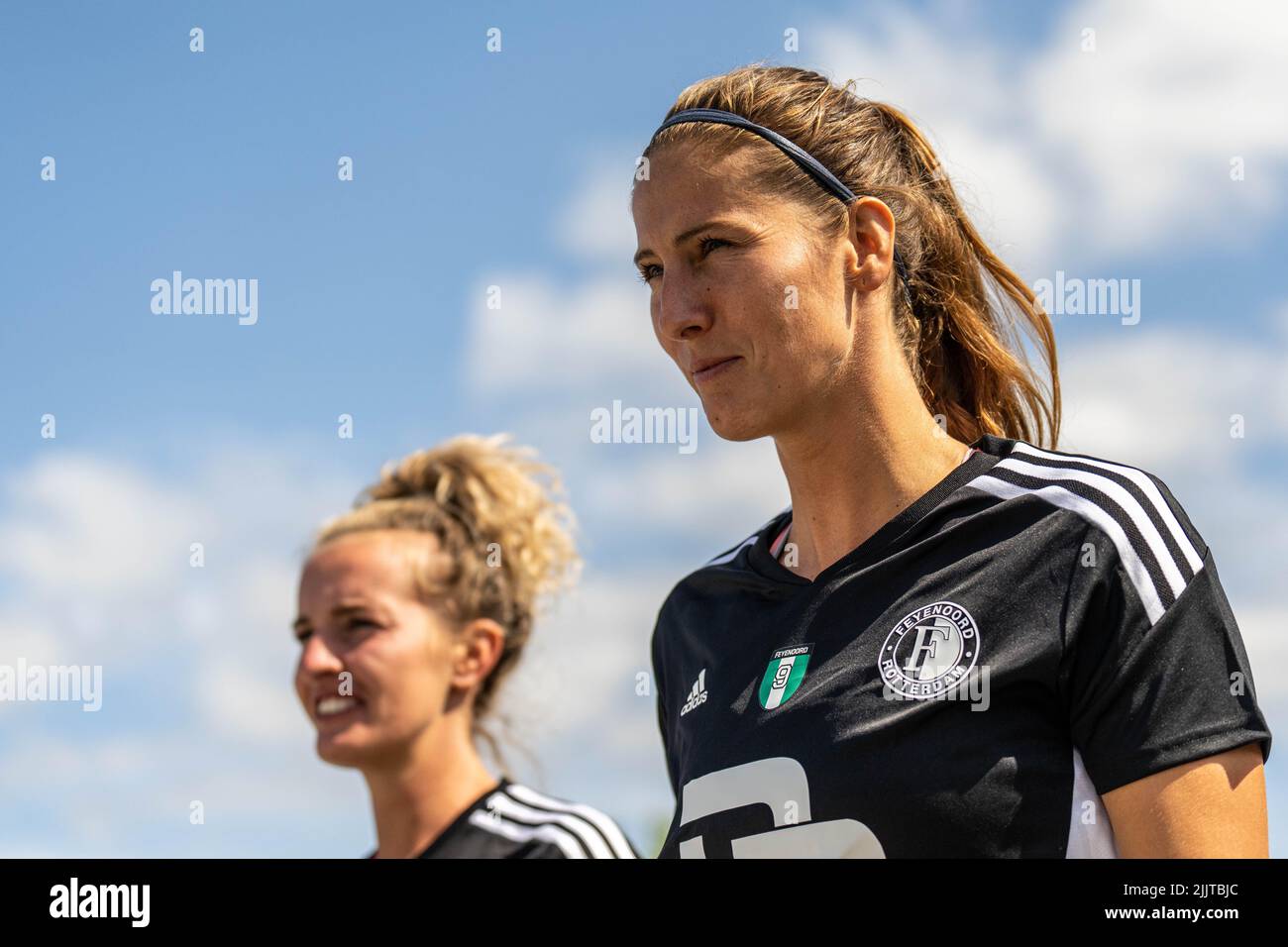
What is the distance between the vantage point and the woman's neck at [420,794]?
4.25 meters

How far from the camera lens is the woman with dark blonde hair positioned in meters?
2.54

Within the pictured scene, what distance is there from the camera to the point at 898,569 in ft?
9.47

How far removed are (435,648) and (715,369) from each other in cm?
197

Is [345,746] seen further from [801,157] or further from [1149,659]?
[1149,659]

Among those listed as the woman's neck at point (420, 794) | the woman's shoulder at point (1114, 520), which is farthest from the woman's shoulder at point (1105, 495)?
the woman's neck at point (420, 794)

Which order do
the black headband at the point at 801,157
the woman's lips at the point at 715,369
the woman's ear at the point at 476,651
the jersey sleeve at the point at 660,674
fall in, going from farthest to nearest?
1. the woman's ear at the point at 476,651
2. the jersey sleeve at the point at 660,674
3. the black headband at the point at 801,157
4. the woman's lips at the point at 715,369

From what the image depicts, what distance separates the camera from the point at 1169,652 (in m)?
2.52

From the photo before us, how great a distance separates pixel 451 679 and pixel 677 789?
1539 mm

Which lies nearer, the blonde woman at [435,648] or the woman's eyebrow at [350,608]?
the blonde woman at [435,648]

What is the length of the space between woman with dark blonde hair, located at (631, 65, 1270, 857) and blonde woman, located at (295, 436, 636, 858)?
0.85 m

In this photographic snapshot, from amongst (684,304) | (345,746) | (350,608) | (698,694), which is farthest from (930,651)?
(350,608)

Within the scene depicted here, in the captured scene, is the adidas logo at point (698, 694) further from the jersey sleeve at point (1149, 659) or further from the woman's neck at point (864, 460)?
the jersey sleeve at point (1149, 659)

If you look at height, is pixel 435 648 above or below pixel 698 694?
above
